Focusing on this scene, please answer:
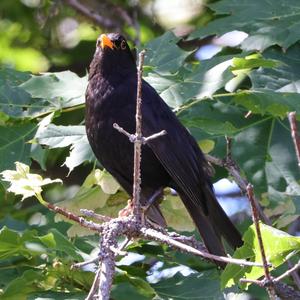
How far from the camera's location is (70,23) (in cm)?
738

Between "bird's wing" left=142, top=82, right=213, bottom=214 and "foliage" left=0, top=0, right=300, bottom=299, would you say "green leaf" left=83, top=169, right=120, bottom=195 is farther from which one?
"bird's wing" left=142, top=82, right=213, bottom=214

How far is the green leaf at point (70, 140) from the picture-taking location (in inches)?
187

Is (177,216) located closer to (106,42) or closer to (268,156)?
(268,156)

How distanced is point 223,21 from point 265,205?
1.17 metres

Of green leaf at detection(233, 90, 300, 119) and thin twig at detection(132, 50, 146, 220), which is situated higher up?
thin twig at detection(132, 50, 146, 220)

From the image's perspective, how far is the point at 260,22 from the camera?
547 centimetres

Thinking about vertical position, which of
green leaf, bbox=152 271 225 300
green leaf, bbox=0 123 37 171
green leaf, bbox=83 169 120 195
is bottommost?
green leaf, bbox=152 271 225 300

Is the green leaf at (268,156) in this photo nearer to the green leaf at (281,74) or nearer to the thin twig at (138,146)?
the green leaf at (281,74)

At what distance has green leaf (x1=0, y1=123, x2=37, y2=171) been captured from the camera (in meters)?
4.95

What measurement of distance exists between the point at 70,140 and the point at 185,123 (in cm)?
Answer: 63

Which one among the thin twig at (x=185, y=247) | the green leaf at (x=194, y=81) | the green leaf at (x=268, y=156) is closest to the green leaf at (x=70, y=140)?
the green leaf at (x=194, y=81)

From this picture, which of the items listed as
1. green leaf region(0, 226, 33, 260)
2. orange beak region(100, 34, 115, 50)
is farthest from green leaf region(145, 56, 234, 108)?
green leaf region(0, 226, 33, 260)

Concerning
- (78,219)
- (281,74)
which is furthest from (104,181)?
(78,219)

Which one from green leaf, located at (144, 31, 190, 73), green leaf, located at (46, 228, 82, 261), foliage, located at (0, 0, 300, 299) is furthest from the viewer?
green leaf, located at (144, 31, 190, 73)
